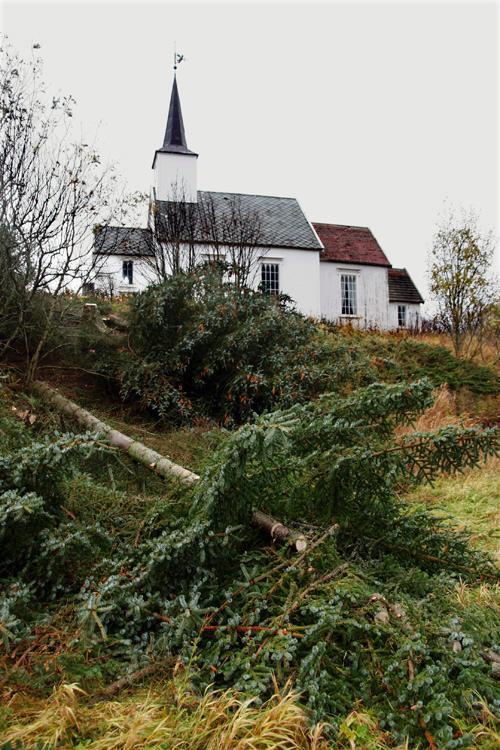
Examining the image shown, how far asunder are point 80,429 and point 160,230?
368 inches

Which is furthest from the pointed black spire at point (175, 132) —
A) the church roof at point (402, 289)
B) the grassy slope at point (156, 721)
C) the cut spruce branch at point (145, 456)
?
the grassy slope at point (156, 721)

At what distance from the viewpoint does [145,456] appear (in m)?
4.22

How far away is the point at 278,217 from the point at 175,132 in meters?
6.90

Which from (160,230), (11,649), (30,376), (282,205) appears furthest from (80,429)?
(282,205)

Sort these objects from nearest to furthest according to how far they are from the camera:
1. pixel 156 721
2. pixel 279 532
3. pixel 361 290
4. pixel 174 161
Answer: pixel 156 721
pixel 279 532
pixel 361 290
pixel 174 161

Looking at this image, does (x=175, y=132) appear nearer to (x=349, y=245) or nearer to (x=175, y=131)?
(x=175, y=131)

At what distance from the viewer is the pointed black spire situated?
27.0 metres

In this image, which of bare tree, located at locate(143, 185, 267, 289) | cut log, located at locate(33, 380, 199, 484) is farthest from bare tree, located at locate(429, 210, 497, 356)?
cut log, located at locate(33, 380, 199, 484)

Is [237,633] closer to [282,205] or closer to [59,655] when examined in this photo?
[59,655]

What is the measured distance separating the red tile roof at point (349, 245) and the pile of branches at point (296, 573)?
80.2ft

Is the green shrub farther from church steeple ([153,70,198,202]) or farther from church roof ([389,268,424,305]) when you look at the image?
church roof ([389,268,424,305])

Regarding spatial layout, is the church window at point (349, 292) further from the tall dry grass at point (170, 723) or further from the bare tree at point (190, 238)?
the tall dry grass at point (170, 723)

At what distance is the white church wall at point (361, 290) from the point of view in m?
26.4

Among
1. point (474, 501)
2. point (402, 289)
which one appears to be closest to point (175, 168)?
point (402, 289)
